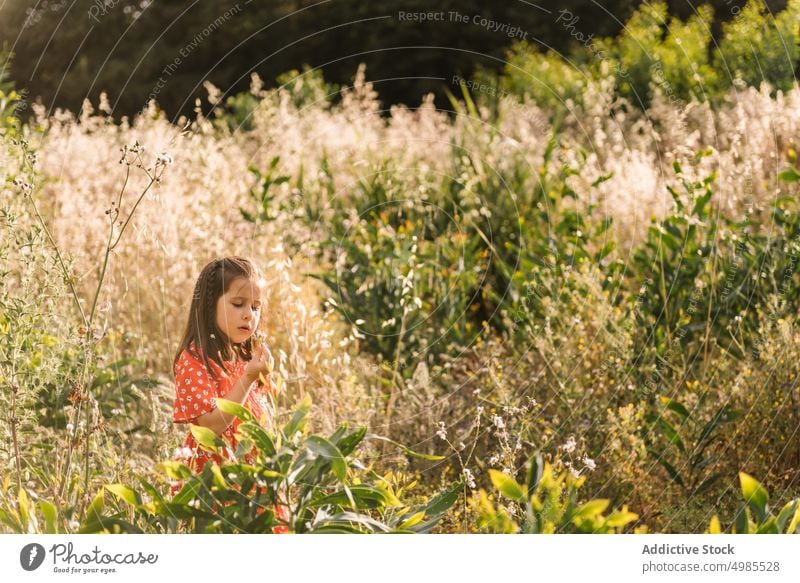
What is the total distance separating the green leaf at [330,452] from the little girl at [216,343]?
57 cm

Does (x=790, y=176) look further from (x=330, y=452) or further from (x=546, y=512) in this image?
(x=330, y=452)

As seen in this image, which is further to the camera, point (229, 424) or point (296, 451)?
point (229, 424)

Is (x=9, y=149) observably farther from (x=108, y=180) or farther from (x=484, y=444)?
(x=484, y=444)

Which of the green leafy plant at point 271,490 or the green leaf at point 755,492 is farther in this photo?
the green leaf at point 755,492

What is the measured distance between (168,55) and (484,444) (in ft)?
19.4

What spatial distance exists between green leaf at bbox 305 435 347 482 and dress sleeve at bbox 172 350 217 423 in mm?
625

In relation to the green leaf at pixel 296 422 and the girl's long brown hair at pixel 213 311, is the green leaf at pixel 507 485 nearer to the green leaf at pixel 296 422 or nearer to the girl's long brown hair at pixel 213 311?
the green leaf at pixel 296 422

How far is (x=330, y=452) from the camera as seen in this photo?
213cm

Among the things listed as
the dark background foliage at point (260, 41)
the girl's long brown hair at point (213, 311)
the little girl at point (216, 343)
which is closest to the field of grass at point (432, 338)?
the little girl at point (216, 343)

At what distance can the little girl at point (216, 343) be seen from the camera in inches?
106

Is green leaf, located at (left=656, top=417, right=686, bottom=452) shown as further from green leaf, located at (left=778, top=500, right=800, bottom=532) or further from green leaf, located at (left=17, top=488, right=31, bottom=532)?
green leaf, located at (left=17, top=488, right=31, bottom=532)
